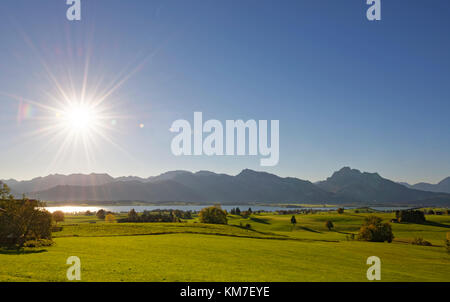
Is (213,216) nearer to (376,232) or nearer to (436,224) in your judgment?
(376,232)

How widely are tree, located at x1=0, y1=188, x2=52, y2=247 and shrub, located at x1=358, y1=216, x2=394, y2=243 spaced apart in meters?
87.5

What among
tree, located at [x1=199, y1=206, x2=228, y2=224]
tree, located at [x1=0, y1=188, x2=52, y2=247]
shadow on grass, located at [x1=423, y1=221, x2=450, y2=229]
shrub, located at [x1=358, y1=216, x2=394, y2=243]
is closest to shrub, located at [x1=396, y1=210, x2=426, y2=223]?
shadow on grass, located at [x1=423, y1=221, x2=450, y2=229]

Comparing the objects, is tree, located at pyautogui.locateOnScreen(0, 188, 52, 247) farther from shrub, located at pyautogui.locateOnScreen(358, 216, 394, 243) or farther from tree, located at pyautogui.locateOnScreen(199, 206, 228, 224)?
shrub, located at pyautogui.locateOnScreen(358, 216, 394, 243)

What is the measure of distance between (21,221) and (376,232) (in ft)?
306

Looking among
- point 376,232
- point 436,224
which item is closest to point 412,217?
point 436,224

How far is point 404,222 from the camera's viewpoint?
13588cm

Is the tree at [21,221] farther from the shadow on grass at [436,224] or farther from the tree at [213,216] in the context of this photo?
the shadow on grass at [436,224]

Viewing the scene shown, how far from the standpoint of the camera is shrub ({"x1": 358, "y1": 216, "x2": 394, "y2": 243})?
89.2m

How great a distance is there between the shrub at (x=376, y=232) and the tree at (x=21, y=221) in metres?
87.5

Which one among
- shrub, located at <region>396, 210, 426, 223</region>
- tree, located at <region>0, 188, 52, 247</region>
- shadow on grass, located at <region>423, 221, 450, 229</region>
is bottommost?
shadow on grass, located at <region>423, 221, 450, 229</region>

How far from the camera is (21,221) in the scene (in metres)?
45.4

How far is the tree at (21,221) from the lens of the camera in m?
43.9
